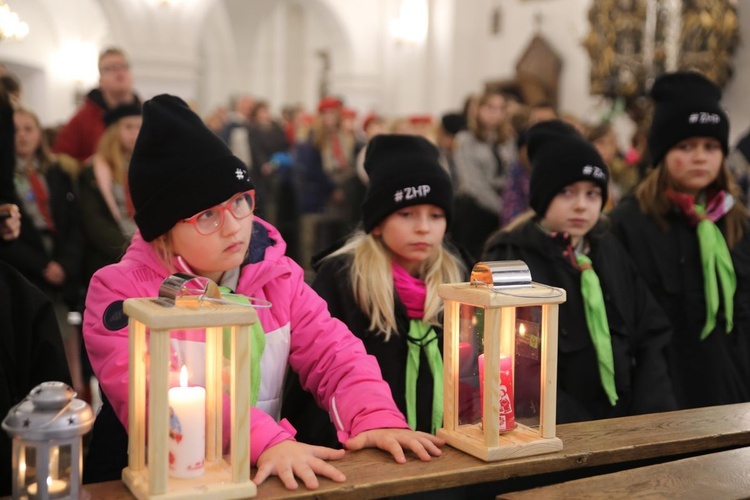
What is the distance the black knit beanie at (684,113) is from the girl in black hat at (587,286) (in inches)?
21.9

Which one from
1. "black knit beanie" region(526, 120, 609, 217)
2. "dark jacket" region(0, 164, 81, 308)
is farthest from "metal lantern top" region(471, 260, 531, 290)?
"dark jacket" region(0, 164, 81, 308)

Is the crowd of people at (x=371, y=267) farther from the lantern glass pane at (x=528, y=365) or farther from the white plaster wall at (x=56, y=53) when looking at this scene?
the white plaster wall at (x=56, y=53)

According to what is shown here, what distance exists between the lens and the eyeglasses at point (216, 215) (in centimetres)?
196

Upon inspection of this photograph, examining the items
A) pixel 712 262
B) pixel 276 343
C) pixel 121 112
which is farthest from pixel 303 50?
pixel 276 343

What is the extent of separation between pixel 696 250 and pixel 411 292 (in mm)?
1368

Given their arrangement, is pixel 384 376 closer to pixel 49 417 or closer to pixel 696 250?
pixel 49 417

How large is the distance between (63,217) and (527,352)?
3.47 m

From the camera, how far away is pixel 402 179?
274 cm

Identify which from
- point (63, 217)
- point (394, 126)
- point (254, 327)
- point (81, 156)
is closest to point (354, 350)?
point (254, 327)

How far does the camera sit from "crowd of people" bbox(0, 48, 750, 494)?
1.95 meters

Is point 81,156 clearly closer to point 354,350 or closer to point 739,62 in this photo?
point 354,350

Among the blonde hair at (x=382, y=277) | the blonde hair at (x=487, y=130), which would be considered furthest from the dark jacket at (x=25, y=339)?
the blonde hair at (x=487, y=130)

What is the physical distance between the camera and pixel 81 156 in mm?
5434

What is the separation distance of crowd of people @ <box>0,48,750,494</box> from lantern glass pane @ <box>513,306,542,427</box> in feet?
0.67
